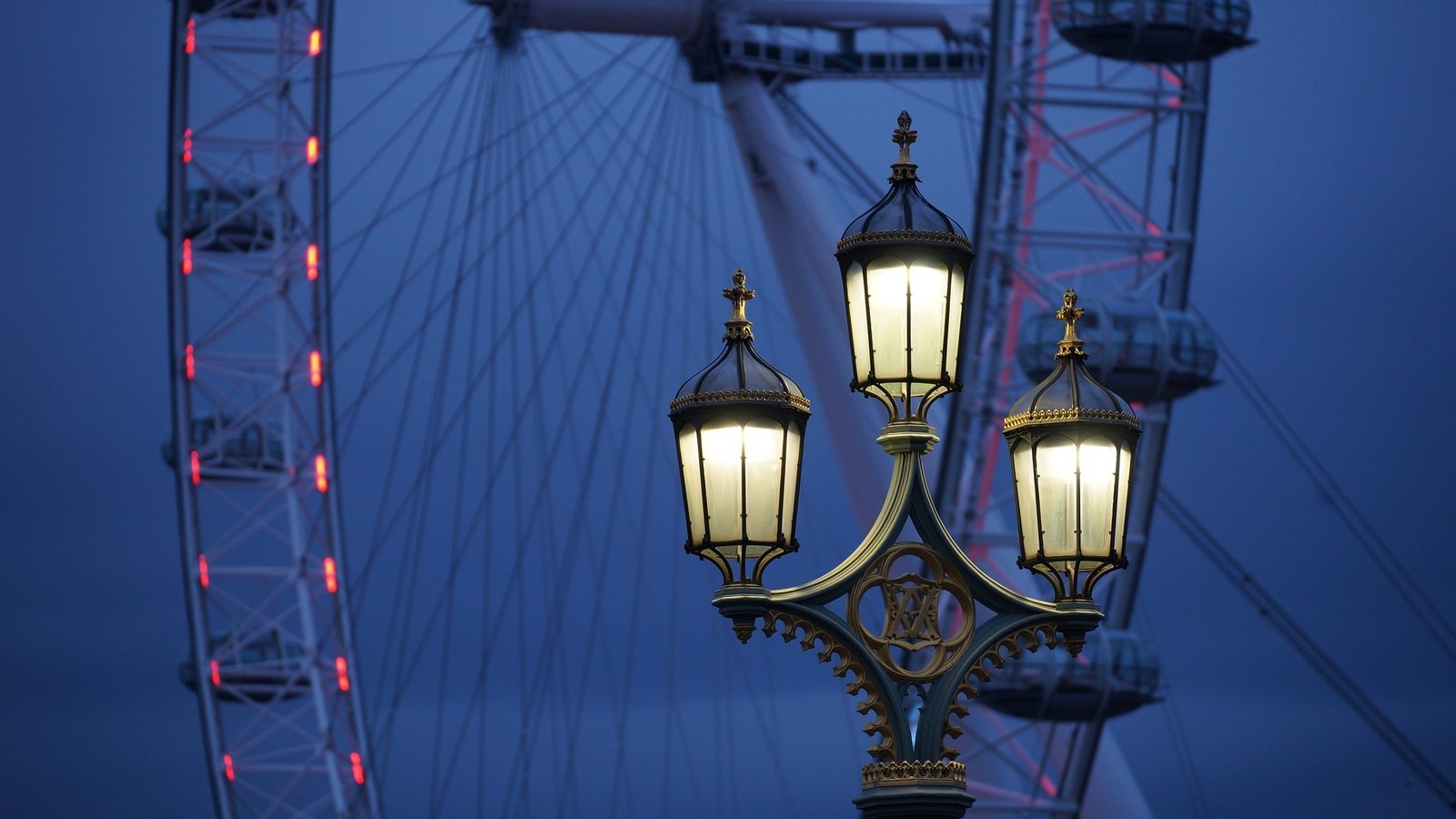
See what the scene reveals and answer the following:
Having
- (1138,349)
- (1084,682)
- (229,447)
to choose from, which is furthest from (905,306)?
(229,447)

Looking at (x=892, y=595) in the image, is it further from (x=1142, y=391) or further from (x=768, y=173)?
(x=768, y=173)

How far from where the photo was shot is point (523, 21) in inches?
1415

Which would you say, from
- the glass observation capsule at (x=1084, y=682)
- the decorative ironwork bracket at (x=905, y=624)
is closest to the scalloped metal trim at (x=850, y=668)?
the decorative ironwork bracket at (x=905, y=624)

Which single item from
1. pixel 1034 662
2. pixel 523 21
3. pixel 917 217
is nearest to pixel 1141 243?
pixel 1034 662

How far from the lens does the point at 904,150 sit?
429 inches

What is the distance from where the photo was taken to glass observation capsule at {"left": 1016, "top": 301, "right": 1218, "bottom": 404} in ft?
109

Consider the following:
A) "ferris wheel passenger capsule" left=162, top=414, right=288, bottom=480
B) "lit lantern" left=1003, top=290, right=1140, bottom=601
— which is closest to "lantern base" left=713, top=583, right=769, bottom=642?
"lit lantern" left=1003, top=290, right=1140, bottom=601

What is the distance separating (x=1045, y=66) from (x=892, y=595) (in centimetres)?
2528

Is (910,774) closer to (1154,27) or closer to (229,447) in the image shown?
(1154,27)

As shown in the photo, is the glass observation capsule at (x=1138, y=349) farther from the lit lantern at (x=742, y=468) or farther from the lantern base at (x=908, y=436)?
the lit lantern at (x=742, y=468)

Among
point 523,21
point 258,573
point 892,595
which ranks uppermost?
point 523,21

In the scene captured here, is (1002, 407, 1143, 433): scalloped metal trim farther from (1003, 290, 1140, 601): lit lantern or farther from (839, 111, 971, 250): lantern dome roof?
(839, 111, 971, 250): lantern dome roof

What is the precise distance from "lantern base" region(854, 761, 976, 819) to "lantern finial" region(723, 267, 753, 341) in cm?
157

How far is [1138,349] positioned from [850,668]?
78.3 feet
